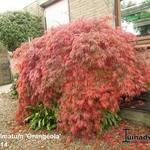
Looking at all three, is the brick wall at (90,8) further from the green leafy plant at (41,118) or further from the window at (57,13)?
the green leafy plant at (41,118)

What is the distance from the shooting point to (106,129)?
16.7 ft

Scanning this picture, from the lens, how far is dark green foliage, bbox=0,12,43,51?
602 inches

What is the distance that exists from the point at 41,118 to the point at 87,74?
5.37 feet

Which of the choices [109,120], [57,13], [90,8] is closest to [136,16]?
[90,8]

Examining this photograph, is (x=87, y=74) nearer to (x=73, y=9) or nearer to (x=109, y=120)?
(x=109, y=120)

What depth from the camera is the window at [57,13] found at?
1072 centimetres

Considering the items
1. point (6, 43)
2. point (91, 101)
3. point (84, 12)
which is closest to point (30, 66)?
point (91, 101)

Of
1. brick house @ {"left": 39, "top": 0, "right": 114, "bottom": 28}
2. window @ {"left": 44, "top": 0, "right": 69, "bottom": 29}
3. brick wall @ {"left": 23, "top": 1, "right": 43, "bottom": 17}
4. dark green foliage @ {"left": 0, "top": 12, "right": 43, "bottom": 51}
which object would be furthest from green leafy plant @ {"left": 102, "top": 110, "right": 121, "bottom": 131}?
brick wall @ {"left": 23, "top": 1, "right": 43, "bottom": 17}

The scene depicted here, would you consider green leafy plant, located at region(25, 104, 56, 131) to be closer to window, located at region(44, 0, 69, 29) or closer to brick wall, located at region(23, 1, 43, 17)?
window, located at region(44, 0, 69, 29)

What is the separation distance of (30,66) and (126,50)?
1.99 metres

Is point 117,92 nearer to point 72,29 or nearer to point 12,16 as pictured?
point 72,29

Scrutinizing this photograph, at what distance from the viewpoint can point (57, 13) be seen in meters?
11.5

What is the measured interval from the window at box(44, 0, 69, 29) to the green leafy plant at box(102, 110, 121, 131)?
6.27 m

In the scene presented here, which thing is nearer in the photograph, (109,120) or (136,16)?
(109,120)
